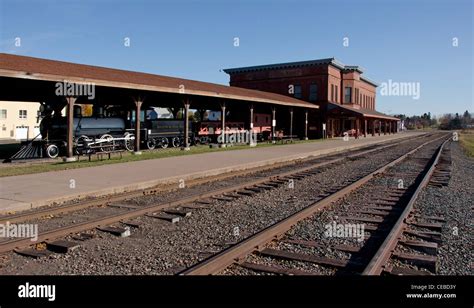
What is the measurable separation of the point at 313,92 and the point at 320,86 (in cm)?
118

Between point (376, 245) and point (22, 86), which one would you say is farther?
point (22, 86)

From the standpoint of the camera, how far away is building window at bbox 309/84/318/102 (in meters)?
53.3

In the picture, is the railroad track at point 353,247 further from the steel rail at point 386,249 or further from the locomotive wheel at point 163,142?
the locomotive wheel at point 163,142

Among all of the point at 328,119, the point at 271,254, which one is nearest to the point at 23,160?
the point at 271,254

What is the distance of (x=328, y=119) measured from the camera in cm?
5306

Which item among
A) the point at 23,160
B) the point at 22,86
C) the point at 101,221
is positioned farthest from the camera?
the point at 22,86

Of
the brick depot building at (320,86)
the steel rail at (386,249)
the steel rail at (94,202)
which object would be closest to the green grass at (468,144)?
the brick depot building at (320,86)

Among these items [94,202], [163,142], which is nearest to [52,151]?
[163,142]

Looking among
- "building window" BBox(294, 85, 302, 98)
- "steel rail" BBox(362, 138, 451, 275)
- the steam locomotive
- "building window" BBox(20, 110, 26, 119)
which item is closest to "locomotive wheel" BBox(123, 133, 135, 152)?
the steam locomotive

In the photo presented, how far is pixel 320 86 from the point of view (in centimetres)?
5297

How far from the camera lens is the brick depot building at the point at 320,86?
2050 inches

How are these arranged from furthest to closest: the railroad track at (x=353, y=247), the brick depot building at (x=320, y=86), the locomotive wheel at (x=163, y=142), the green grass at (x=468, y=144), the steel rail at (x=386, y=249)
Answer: the brick depot building at (x=320, y=86), the green grass at (x=468, y=144), the locomotive wheel at (x=163, y=142), the railroad track at (x=353, y=247), the steel rail at (x=386, y=249)
